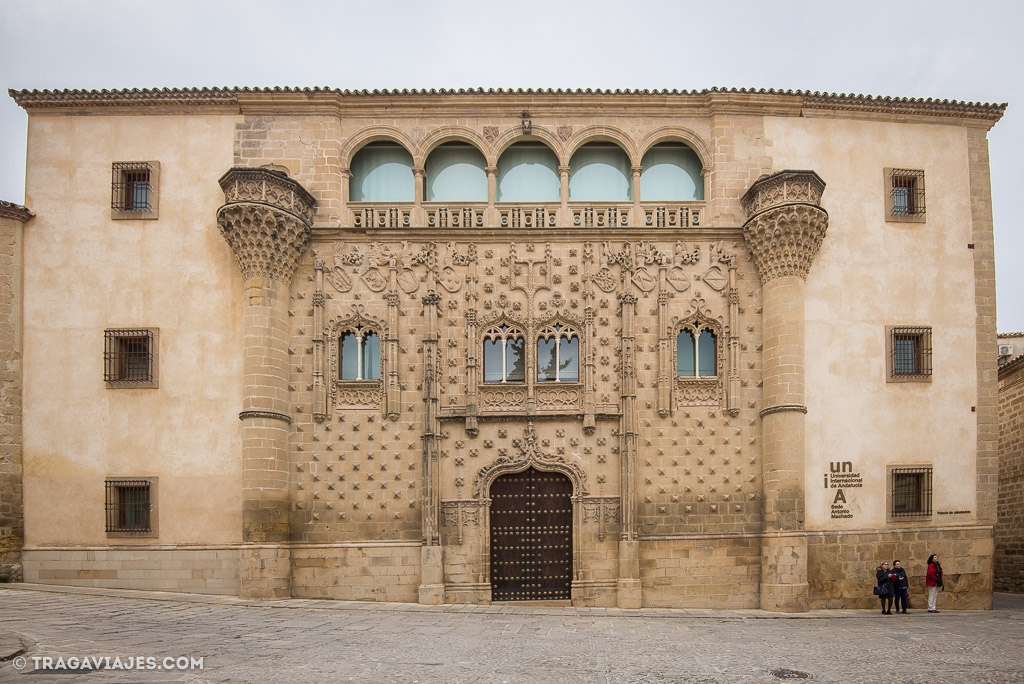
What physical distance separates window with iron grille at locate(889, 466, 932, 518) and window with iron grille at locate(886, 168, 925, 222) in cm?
568

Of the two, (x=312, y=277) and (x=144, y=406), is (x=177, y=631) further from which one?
(x=312, y=277)

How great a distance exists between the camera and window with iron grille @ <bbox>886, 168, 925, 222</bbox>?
58.7ft

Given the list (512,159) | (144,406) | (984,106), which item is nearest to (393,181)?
(512,159)

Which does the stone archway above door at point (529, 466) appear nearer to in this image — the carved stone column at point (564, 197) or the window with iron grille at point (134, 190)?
the carved stone column at point (564, 197)

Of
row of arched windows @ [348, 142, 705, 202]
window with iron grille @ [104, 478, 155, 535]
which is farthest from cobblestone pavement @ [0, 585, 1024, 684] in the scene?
row of arched windows @ [348, 142, 705, 202]

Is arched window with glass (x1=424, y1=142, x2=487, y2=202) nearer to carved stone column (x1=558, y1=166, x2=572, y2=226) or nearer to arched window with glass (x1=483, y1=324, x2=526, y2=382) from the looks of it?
carved stone column (x1=558, y1=166, x2=572, y2=226)

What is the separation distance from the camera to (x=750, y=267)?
17.7 m

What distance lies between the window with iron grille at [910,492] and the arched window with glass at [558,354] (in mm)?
7280

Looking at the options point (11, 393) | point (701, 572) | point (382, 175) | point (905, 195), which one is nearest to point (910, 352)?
point (905, 195)

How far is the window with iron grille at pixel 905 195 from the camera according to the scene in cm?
1789

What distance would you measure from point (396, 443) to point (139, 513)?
5617 millimetres

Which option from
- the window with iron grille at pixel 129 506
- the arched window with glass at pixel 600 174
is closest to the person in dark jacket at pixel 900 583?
the arched window with glass at pixel 600 174

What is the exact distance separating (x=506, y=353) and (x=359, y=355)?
3270 millimetres

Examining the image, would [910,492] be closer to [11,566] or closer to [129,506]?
[129,506]
